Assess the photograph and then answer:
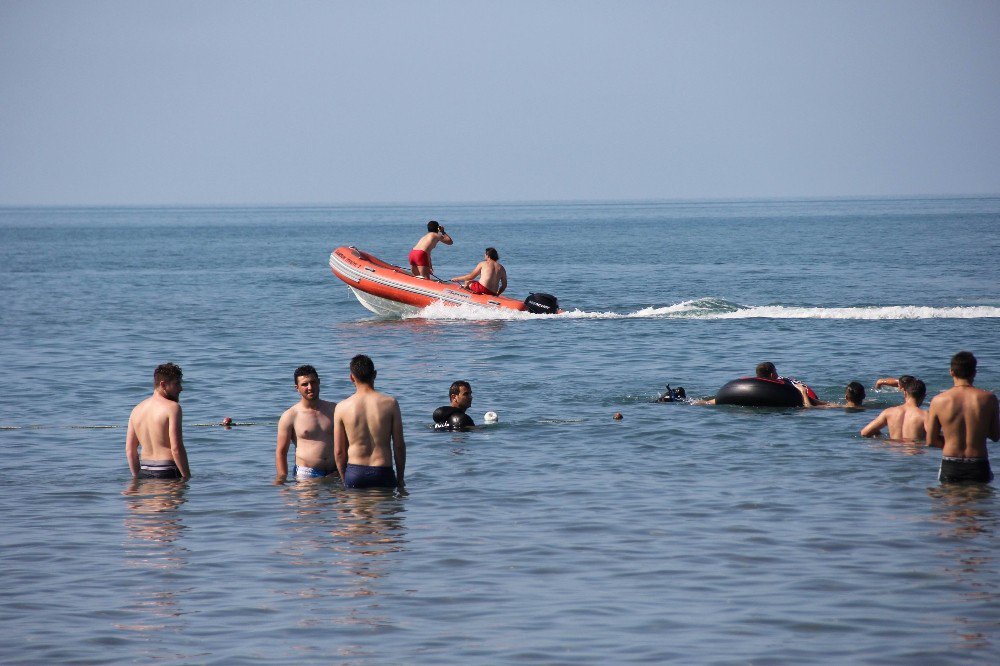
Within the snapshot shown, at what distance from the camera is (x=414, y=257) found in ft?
87.5

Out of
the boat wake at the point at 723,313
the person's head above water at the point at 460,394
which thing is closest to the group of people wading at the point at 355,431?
the person's head above water at the point at 460,394

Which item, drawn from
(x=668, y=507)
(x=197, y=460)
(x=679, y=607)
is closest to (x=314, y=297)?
(x=197, y=460)

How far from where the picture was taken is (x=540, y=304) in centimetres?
2641

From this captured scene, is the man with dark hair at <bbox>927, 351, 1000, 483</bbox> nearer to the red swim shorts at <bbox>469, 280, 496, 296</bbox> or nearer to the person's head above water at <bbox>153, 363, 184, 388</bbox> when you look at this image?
the person's head above water at <bbox>153, 363, 184, 388</bbox>

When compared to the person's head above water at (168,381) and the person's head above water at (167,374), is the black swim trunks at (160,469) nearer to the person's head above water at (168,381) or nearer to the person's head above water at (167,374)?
the person's head above water at (168,381)

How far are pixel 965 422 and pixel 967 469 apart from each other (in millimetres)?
518

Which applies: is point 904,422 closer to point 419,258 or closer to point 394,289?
point 419,258

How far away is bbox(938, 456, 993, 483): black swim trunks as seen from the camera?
32.9 ft

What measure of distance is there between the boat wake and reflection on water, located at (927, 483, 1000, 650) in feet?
53.4

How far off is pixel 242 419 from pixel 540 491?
223 inches

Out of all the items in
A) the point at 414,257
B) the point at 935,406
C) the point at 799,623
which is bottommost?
the point at 799,623

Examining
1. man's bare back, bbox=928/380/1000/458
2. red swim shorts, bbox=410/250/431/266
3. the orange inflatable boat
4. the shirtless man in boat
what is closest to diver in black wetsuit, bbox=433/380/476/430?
man's bare back, bbox=928/380/1000/458

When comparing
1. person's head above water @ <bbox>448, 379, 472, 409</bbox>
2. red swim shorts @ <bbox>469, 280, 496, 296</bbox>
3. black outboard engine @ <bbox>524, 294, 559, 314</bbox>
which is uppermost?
red swim shorts @ <bbox>469, 280, 496, 296</bbox>

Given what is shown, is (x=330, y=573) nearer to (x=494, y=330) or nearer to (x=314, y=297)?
(x=494, y=330)
